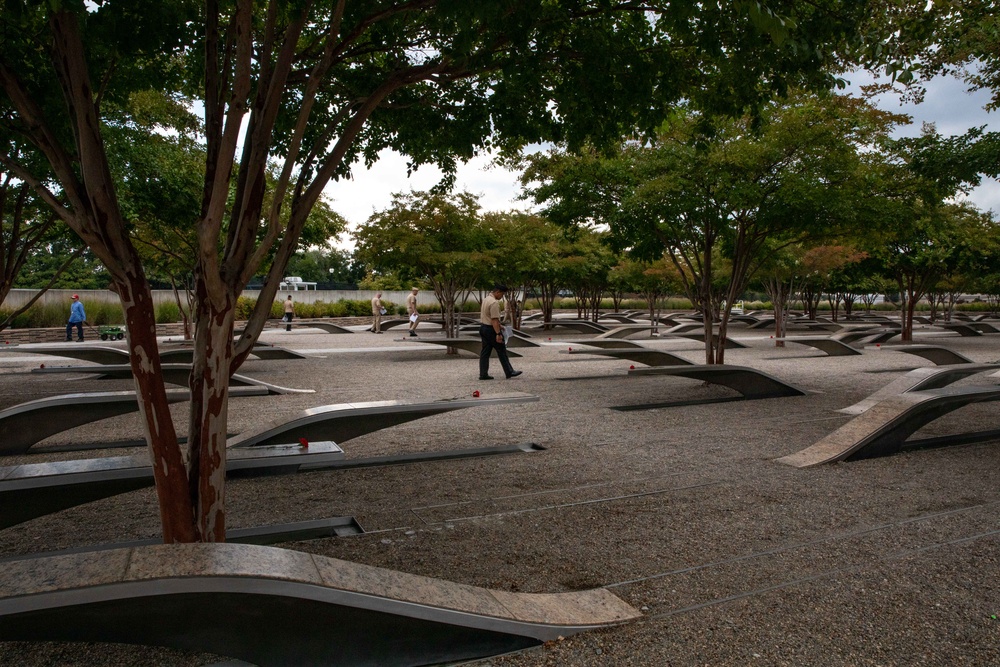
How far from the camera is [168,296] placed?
116ft

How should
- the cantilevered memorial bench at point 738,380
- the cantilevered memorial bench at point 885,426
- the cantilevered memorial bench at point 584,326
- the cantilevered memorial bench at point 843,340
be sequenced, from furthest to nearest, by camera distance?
the cantilevered memorial bench at point 584,326
the cantilevered memorial bench at point 843,340
the cantilevered memorial bench at point 738,380
the cantilevered memorial bench at point 885,426

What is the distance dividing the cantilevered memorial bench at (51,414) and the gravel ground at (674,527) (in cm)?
27

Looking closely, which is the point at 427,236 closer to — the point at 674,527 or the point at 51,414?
the point at 51,414

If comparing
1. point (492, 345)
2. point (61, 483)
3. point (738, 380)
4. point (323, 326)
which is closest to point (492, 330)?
point (492, 345)

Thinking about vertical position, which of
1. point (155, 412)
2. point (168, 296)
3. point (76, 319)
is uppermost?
point (168, 296)

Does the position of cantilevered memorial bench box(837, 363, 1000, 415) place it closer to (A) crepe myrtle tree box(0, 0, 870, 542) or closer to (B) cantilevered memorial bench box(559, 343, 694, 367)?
(B) cantilevered memorial bench box(559, 343, 694, 367)

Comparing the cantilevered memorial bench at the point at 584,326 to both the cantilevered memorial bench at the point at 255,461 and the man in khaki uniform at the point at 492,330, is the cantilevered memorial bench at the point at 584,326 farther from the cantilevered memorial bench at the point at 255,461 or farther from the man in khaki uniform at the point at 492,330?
the cantilevered memorial bench at the point at 255,461

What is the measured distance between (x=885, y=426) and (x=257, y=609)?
5.96 m

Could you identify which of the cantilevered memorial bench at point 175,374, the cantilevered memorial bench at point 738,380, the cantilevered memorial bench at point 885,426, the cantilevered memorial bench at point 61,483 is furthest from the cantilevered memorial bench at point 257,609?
the cantilevered memorial bench at point 738,380

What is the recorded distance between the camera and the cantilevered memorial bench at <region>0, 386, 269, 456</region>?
6680 mm

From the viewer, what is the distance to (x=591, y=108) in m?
5.55

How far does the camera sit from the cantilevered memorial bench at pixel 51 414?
21.9ft

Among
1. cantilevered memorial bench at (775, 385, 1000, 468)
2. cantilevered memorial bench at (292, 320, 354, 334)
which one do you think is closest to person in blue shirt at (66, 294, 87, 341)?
cantilevered memorial bench at (292, 320, 354, 334)

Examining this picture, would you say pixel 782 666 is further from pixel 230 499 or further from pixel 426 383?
pixel 426 383
